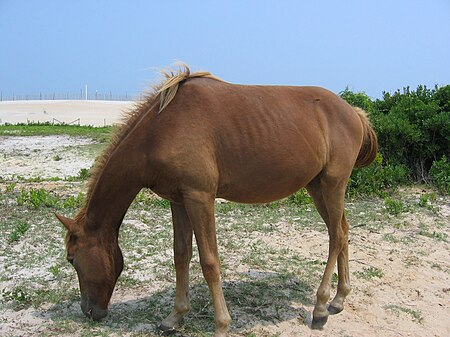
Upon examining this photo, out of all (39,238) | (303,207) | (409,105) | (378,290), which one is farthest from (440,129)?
A: (39,238)

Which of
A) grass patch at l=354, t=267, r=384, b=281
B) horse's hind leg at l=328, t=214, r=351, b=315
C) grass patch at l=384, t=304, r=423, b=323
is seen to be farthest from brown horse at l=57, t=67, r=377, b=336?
grass patch at l=354, t=267, r=384, b=281

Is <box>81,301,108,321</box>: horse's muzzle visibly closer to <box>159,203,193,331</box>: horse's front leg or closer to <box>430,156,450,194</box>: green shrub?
<box>159,203,193,331</box>: horse's front leg

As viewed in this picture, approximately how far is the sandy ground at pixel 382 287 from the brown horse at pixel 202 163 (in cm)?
41

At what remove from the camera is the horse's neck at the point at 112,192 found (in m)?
4.19

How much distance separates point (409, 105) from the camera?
37.8 ft

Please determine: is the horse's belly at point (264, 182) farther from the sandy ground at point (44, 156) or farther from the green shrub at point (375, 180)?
the sandy ground at point (44, 156)

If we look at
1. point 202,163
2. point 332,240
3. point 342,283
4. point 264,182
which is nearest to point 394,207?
point 342,283

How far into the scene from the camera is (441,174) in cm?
1017

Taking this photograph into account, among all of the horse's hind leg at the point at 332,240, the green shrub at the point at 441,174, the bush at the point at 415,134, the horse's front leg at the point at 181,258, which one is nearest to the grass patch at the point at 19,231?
the horse's front leg at the point at 181,258

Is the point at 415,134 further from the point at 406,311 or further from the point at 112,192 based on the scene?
the point at 112,192

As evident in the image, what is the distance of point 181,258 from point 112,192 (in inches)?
37.5

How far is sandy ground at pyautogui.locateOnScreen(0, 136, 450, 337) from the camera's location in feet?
15.6

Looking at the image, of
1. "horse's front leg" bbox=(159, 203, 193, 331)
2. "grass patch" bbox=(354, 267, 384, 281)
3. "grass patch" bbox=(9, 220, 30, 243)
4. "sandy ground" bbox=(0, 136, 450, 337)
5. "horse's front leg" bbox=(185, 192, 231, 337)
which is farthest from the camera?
"grass patch" bbox=(9, 220, 30, 243)

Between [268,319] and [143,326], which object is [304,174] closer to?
[268,319]
